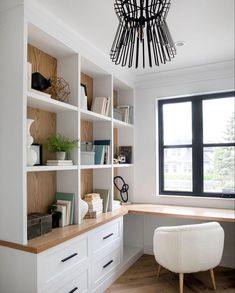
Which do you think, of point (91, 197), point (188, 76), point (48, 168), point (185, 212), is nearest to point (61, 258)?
point (48, 168)

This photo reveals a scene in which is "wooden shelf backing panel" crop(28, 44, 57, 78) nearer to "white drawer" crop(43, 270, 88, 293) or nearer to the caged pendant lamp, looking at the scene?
the caged pendant lamp

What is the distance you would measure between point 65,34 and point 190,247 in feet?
7.57

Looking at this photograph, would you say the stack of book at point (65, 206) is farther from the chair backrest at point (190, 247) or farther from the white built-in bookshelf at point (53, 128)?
the chair backrest at point (190, 247)

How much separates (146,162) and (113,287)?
169 cm

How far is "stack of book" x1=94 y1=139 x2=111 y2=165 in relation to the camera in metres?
2.89

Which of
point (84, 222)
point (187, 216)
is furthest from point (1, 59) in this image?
point (187, 216)

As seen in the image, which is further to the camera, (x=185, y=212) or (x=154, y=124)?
(x=154, y=124)

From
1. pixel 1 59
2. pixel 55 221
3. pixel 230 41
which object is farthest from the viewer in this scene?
pixel 230 41

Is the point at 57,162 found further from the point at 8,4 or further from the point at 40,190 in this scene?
the point at 8,4

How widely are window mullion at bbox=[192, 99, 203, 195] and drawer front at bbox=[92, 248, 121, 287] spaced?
54.1 inches

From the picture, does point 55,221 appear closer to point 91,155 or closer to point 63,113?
point 91,155

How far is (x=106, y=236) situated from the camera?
8.63ft

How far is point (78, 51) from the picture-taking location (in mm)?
2430

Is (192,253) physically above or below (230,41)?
below
